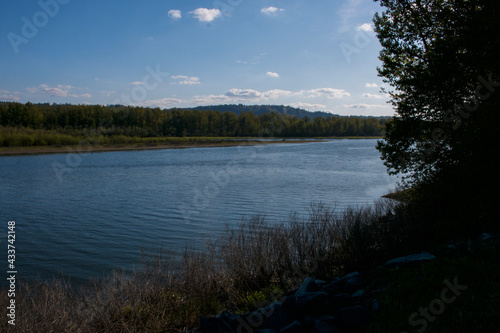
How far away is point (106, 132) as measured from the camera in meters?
95.3

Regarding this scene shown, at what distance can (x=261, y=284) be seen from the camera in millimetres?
8305

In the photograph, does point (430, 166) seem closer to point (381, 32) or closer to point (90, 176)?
point (381, 32)

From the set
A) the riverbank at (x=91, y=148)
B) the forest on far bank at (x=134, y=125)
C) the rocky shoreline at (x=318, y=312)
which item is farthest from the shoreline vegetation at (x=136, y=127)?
the rocky shoreline at (x=318, y=312)

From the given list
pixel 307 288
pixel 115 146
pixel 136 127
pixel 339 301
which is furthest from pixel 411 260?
pixel 136 127

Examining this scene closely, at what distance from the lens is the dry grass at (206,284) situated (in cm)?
624

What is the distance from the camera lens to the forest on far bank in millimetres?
78625

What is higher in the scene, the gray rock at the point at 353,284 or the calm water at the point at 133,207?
the gray rock at the point at 353,284

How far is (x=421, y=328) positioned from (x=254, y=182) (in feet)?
81.1

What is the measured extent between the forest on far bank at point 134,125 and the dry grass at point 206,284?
229ft

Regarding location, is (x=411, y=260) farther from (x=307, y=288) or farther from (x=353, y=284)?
(x=307, y=288)

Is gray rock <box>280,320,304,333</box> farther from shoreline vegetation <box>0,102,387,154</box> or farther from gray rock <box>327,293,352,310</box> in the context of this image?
shoreline vegetation <box>0,102,387,154</box>

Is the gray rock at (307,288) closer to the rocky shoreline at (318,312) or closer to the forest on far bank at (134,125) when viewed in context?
the rocky shoreline at (318,312)

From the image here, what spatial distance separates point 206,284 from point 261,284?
1.34m

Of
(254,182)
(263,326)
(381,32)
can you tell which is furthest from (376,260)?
(254,182)
